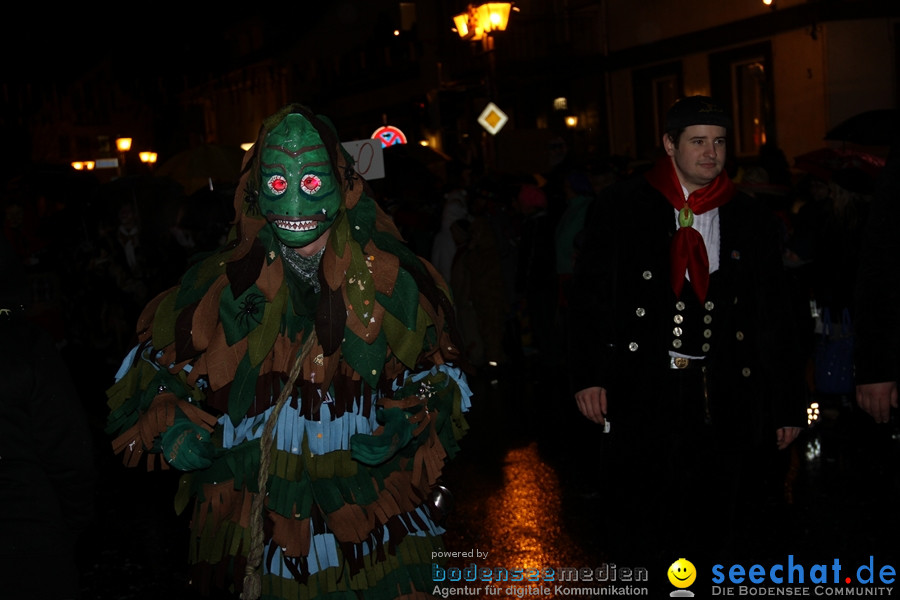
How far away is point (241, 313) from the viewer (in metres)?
3.49

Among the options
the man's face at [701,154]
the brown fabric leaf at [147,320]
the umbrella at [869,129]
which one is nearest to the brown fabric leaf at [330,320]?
the brown fabric leaf at [147,320]

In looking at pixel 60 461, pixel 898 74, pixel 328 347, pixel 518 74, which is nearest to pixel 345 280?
pixel 328 347

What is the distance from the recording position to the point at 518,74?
83.8 feet

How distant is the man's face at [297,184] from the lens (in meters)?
3.46

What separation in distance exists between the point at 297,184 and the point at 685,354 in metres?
1.74

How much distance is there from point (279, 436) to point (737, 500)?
6.43 feet

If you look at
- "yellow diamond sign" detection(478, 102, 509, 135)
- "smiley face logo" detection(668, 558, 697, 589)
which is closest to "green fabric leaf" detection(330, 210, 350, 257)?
"smiley face logo" detection(668, 558, 697, 589)

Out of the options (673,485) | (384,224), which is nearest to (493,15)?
(673,485)

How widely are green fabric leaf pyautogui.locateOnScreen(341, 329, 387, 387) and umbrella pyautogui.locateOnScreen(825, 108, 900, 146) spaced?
610 centimetres

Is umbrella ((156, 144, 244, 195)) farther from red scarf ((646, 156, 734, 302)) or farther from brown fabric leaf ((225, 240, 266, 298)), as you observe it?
brown fabric leaf ((225, 240, 266, 298))

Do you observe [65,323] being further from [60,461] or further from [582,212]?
[60,461]

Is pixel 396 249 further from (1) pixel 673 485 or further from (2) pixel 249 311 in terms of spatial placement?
(1) pixel 673 485

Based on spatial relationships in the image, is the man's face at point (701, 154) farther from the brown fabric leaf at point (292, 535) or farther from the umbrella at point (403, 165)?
the umbrella at point (403, 165)

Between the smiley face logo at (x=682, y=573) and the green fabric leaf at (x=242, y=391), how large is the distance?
189cm
